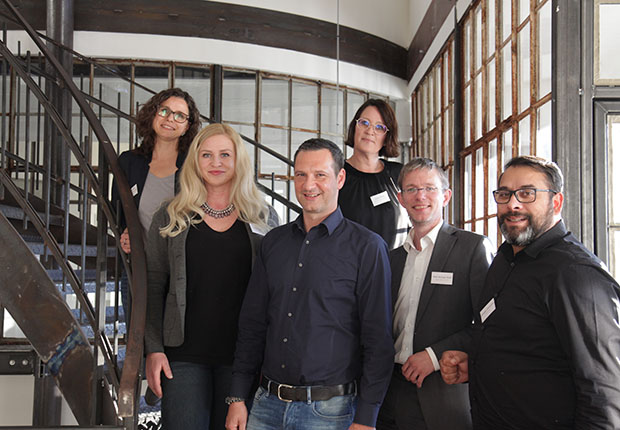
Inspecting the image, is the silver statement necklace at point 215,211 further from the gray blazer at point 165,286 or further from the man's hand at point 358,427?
the man's hand at point 358,427

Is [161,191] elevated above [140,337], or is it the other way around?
[161,191]

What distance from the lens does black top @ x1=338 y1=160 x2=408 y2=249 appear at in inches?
98.8

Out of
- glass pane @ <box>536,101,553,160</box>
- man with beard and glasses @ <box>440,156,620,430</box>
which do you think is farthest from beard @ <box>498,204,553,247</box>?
glass pane @ <box>536,101,553,160</box>

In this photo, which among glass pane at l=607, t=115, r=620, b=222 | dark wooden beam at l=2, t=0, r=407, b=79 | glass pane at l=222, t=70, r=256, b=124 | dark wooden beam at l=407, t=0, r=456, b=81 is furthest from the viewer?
glass pane at l=222, t=70, r=256, b=124

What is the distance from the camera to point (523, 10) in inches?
145

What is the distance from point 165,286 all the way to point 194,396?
42 centimetres

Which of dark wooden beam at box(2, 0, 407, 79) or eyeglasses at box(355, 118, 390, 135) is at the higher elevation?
dark wooden beam at box(2, 0, 407, 79)

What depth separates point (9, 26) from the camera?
591 centimetres

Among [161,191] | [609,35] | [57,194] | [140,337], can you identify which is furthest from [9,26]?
[609,35]

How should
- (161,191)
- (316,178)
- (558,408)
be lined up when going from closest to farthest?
(558,408), (316,178), (161,191)

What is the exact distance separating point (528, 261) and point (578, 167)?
127 centimetres

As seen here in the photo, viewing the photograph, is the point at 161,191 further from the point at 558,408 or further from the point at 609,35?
the point at 609,35

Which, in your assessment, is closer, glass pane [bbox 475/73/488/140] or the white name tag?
the white name tag

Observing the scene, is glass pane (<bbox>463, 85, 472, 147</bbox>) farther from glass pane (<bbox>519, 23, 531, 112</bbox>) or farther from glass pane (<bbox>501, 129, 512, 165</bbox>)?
glass pane (<bbox>519, 23, 531, 112</bbox>)
